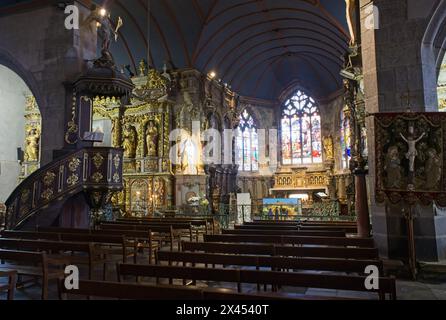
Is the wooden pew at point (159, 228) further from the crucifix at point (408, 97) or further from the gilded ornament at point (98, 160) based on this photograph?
the crucifix at point (408, 97)

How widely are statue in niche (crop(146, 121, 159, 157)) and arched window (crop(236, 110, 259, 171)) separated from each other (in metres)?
8.81

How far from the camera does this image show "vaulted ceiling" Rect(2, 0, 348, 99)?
57.6 feet

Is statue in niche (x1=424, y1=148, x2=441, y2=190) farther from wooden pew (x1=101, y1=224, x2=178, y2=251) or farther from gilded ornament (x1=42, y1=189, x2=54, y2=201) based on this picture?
gilded ornament (x1=42, y1=189, x2=54, y2=201)

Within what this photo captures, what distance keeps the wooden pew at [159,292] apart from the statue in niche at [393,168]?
399cm

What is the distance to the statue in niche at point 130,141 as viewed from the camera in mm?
19422

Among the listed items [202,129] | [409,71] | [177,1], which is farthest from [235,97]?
[409,71]

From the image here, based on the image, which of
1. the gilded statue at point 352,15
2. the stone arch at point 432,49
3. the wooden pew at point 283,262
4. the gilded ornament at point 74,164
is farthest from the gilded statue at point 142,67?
the wooden pew at point 283,262

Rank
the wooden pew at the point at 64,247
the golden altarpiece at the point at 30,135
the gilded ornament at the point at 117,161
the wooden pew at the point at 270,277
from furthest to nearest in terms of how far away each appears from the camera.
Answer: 1. the golden altarpiece at the point at 30,135
2. the gilded ornament at the point at 117,161
3. the wooden pew at the point at 64,247
4. the wooden pew at the point at 270,277

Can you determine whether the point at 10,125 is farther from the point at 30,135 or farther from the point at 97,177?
the point at 97,177

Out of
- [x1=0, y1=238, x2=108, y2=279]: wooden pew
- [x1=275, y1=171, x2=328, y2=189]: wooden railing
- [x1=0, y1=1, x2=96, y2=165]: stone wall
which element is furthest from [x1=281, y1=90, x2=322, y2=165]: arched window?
[x1=0, y1=238, x2=108, y2=279]: wooden pew

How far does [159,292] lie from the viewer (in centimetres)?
263

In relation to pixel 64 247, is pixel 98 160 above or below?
above

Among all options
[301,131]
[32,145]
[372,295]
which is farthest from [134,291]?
[301,131]

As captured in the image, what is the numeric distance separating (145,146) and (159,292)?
1706cm
